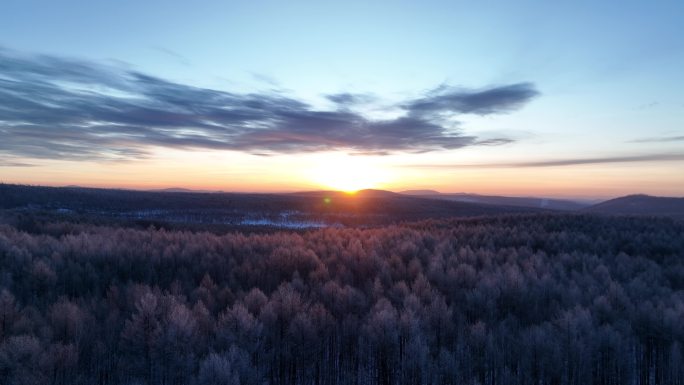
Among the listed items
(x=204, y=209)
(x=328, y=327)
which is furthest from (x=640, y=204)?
(x=328, y=327)

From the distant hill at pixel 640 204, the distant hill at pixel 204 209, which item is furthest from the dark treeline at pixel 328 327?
the distant hill at pixel 640 204

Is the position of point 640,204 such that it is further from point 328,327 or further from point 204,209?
point 328,327

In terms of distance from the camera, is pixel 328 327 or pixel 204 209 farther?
pixel 204 209

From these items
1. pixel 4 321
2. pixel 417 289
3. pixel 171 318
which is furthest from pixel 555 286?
pixel 4 321

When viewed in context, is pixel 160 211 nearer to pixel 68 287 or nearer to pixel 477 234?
pixel 477 234

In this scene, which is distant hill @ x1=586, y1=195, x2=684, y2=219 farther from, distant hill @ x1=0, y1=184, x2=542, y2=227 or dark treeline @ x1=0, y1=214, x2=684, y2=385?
dark treeline @ x1=0, y1=214, x2=684, y2=385

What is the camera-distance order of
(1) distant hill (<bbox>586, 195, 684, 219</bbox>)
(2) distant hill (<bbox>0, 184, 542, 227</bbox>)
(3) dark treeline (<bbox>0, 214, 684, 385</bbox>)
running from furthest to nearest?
(1) distant hill (<bbox>586, 195, 684, 219</bbox>) < (2) distant hill (<bbox>0, 184, 542, 227</bbox>) < (3) dark treeline (<bbox>0, 214, 684, 385</bbox>)

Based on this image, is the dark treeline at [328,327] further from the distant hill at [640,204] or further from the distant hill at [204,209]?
the distant hill at [640,204]

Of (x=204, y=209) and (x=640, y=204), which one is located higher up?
(x=640, y=204)

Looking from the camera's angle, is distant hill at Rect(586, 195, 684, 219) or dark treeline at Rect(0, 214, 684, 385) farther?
distant hill at Rect(586, 195, 684, 219)

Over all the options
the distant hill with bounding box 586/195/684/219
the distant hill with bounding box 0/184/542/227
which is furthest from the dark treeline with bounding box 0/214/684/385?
the distant hill with bounding box 586/195/684/219

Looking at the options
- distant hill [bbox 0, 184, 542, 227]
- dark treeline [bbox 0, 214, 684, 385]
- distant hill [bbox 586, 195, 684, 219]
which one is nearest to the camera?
dark treeline [bbox 0, 214, 684, 385]
